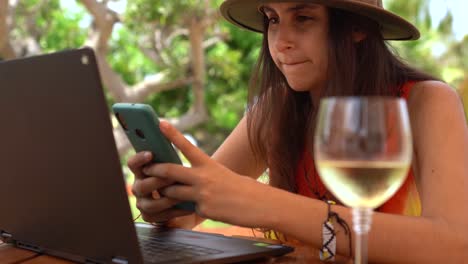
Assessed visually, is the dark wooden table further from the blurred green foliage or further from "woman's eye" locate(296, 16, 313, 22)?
the blurred green foliage

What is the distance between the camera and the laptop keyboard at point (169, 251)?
103 centimetres

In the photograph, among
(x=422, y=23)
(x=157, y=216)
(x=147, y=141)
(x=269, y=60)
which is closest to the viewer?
(x=147, y=141)

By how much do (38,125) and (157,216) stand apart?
0.36 m

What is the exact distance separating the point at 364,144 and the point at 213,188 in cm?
40

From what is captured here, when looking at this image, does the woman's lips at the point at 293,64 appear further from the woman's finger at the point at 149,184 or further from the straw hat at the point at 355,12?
the woman's finger at the point at 149,184

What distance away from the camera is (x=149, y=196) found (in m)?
1.24

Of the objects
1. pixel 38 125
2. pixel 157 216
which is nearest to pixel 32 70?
pixel 38 125

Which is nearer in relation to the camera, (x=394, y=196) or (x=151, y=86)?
(x=394, y=196)

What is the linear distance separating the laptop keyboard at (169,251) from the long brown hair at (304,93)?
0.54 metres

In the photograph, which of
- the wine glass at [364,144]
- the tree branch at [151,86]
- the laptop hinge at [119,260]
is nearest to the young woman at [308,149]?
the laptop hinge at [119,260]

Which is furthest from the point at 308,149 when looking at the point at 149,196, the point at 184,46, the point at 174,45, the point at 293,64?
the point at 184,46

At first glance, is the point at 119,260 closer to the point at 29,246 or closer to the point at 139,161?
the point at 139,161

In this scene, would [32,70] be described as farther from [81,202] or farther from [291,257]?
[291,257]

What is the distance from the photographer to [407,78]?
60.6 inches
